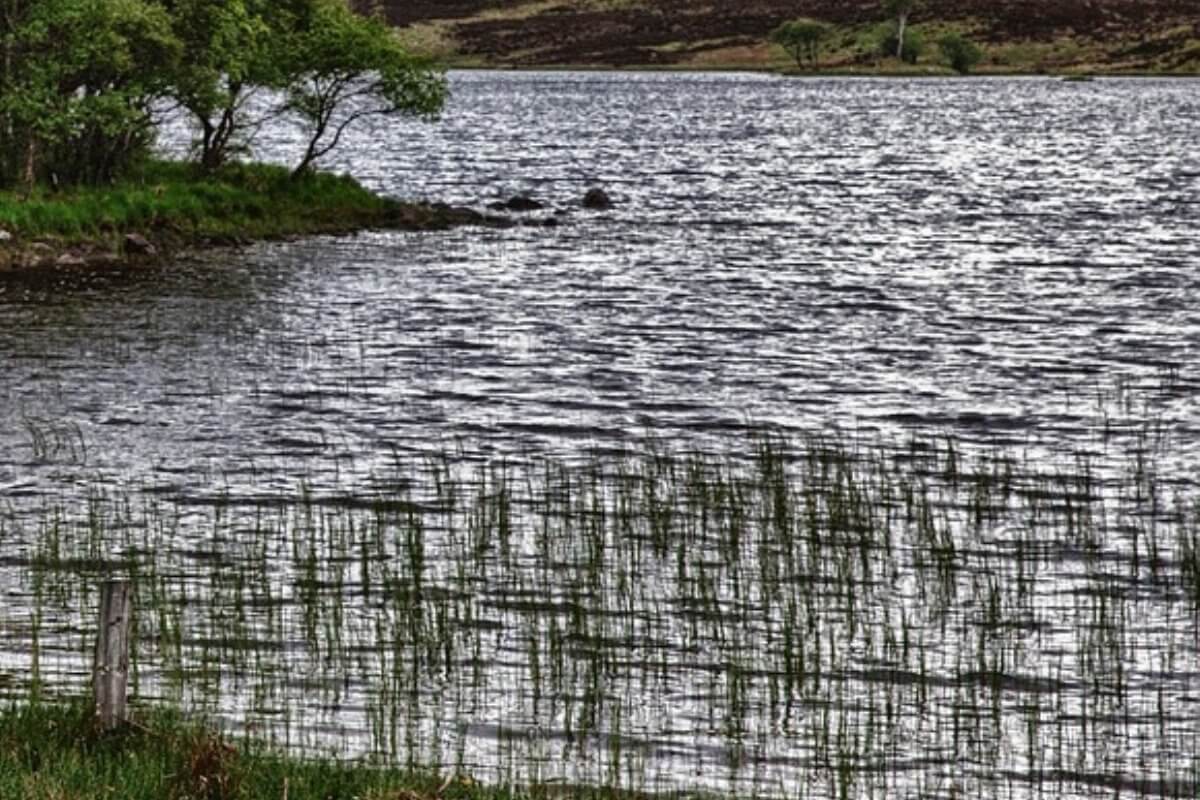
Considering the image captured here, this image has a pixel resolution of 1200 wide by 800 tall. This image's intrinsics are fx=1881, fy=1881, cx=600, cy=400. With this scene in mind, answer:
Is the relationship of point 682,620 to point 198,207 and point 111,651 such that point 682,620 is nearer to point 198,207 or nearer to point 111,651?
point 111,651

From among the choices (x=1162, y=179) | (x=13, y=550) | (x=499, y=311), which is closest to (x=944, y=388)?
(x=499, y=311)

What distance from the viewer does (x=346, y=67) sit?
225 ft

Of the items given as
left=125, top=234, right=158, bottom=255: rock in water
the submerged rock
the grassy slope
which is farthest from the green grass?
the grassy slope

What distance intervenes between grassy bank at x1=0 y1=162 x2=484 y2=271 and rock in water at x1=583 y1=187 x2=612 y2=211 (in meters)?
8.47

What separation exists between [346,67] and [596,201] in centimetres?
1774

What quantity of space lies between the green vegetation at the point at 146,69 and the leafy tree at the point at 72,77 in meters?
Result: 0.04

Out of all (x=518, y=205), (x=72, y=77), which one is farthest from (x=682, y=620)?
(x=518, y=205)

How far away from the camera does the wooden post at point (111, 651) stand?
15375 millimetres

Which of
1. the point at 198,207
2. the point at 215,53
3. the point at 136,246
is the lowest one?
the point at 136,246

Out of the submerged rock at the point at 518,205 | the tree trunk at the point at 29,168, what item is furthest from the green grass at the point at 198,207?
the submerged rock at the point at 518,205

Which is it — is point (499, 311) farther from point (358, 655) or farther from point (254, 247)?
point (358, 655)

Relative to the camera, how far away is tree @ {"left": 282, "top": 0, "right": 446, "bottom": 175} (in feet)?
223

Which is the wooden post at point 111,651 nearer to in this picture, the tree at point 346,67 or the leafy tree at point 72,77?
the leafy tree at point 72,77

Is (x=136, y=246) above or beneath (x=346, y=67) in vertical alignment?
beneath
